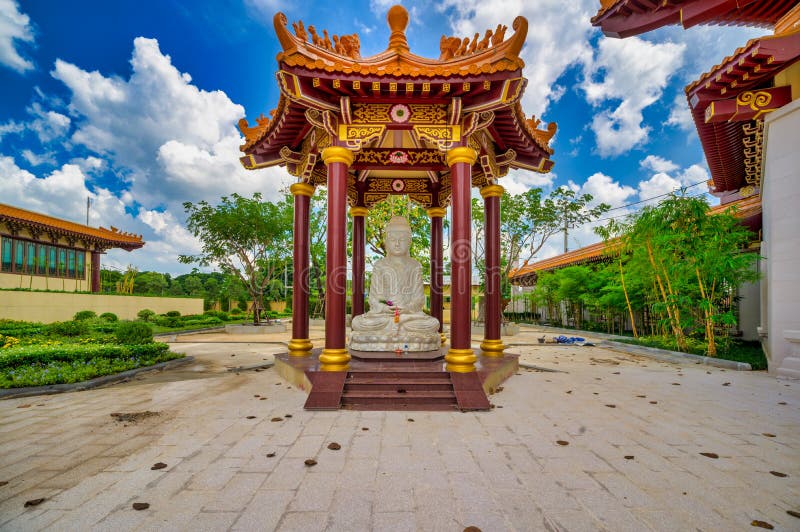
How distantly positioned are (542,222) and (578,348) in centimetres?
793

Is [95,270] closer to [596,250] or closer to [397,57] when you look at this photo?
[397,57]

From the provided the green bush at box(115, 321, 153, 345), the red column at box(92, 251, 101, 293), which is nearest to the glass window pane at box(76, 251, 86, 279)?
the red column at box(92, 251, 101, 293)

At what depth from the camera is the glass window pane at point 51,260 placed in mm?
22469

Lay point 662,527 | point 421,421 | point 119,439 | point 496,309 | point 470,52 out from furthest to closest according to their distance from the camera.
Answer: point 496,309
point 470,52
point 421,421
point 119,439
point 662,527

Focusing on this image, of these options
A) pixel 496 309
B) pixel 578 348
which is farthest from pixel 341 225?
pixel 578 348

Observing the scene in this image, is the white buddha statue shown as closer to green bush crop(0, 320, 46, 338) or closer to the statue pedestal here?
the statue pedestal

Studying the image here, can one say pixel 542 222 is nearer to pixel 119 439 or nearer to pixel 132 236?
pixel 119 439

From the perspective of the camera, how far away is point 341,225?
19.9 feet

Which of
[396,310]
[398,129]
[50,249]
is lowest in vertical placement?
[396,310]

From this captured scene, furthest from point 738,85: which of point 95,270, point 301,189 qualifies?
point 95,270

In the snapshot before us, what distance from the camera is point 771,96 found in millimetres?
7074

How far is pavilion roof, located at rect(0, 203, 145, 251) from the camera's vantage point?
19.4 meters

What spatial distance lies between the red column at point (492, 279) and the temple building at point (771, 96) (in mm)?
4211

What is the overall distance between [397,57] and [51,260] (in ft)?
85.4
